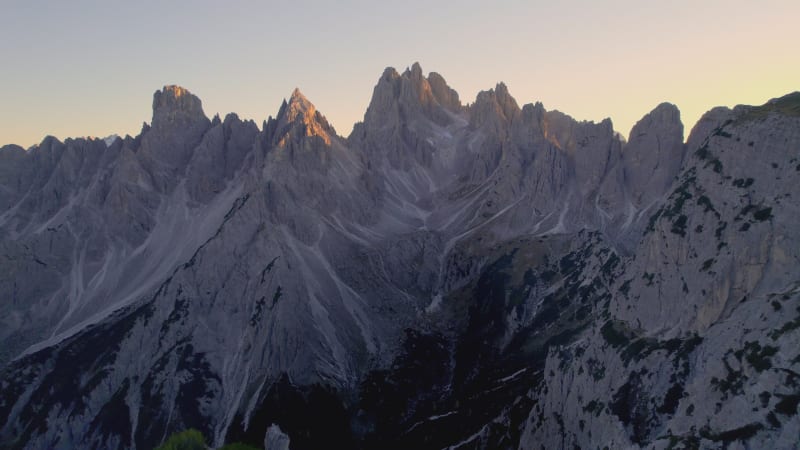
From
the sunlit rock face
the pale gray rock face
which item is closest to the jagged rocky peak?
the sunlit rock face

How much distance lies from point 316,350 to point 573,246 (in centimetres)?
6711

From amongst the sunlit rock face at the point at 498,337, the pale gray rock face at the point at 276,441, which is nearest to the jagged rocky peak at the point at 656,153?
the sunlit rock face at the point at 498,337

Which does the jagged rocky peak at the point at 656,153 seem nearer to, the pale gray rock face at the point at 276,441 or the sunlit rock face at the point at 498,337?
the sunlit rock face at the point at 498,337

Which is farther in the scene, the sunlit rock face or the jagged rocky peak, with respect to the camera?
the jagged rocky peak

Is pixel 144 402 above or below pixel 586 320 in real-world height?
above

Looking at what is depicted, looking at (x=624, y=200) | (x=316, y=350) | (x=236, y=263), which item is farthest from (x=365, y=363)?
(x=624, y=200)

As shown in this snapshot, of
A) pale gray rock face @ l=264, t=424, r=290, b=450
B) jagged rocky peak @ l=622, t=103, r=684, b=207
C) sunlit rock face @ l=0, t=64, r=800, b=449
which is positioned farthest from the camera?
jagged rocky peak @ l=622, t=103, r=684, b=207

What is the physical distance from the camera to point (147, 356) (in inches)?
6762

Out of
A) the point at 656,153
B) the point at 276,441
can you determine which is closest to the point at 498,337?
the point at 276,441

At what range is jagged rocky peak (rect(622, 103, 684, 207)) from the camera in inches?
7451

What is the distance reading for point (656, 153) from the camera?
634 ft

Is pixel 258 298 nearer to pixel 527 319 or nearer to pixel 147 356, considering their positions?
pixel 147 356

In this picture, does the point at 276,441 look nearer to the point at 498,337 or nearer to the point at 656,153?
the point at 498,337

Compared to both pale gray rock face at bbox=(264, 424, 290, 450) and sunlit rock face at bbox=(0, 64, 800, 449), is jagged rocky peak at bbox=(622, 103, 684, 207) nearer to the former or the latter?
sunlit rock face at bbox=(0, 64, 800, 449)
